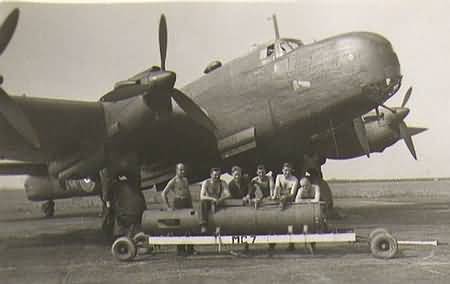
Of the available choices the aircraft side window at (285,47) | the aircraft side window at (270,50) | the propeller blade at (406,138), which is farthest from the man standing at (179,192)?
the propeller blade at (406,138)

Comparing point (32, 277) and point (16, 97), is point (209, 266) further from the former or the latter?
point (16, 97)

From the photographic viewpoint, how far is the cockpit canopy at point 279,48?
460 inches

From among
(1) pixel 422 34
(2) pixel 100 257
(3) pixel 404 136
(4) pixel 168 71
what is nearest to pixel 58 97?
(4) pixel 168 71

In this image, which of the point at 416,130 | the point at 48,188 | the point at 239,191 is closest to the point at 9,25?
A: the point at 239,191

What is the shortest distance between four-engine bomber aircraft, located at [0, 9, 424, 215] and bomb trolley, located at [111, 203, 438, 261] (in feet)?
9.24

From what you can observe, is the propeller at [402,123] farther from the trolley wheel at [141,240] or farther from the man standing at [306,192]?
the trolley wheel at [141,240]

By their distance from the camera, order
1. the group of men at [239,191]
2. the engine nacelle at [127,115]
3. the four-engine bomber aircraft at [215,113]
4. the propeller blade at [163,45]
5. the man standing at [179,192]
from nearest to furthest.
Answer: the group of men at [239,191] → the man standing at [179,192] → the four-engine bomber aircraft at [215,113] → the engine nacelle at [127,115] → the propeller blade at [163,45]

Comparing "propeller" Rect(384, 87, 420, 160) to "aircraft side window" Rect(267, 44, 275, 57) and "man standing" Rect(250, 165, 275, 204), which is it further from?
"man standing" Rect(250, 165, 275, 204)

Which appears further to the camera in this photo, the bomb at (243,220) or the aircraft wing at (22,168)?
the aircraft wing at (22,168)

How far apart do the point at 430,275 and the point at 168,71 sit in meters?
6.37

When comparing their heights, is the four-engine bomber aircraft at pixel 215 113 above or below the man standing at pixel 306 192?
above

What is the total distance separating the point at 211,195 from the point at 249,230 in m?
0.99

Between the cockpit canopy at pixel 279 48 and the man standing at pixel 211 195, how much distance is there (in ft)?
11.5

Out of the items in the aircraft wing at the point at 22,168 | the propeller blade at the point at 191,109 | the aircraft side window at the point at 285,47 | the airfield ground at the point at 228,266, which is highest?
the aircraft side window at the point at 285,47
